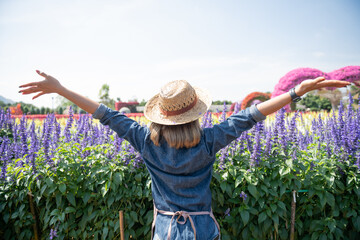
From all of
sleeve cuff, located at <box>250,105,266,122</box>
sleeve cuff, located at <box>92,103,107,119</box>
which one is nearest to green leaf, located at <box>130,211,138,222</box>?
sleeve cuff, located at <box>92,103,107,119</box>

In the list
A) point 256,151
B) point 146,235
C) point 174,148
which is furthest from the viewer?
point 146,235

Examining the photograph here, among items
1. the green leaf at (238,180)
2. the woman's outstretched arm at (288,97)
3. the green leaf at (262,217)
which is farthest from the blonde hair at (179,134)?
the green leaf at (262,217)

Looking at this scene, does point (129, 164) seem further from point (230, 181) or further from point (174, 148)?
point (174, 148)

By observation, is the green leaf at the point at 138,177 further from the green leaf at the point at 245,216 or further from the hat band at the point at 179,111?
the hat band at the point at 179,111

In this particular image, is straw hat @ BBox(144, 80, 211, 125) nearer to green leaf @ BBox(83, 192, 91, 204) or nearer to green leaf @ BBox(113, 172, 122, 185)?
green leaf @ BBox(113, 172, 122, 185)

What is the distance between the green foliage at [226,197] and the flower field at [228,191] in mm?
12

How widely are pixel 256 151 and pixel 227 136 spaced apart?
4.13 ft

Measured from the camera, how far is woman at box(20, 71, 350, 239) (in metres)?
1.79

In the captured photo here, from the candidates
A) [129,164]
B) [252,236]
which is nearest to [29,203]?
[129,164]

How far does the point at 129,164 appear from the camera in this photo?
3238 millimetres

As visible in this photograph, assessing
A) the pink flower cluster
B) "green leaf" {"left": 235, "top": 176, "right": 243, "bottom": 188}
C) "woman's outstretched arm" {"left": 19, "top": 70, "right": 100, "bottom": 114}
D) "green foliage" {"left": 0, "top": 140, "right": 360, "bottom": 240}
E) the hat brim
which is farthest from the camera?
the pink flower cluster

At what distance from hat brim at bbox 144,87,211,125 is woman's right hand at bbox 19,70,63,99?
0.75 metres

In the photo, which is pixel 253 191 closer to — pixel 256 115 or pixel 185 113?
pixel 256 115

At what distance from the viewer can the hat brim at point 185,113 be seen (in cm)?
175
